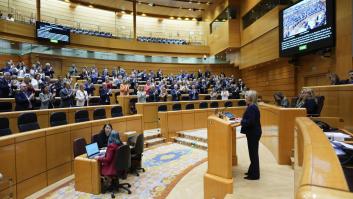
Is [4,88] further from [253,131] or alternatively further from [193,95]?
[193,95]

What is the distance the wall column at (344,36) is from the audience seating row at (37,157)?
7.29 metres

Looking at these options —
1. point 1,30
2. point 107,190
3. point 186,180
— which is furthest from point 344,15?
point 1,30

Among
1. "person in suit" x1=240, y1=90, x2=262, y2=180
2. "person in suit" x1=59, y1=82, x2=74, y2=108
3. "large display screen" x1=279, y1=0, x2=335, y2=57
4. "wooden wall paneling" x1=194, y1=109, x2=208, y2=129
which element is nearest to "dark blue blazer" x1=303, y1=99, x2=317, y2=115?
"person in suit" x1=240, y1=90, x2=262, y2=180

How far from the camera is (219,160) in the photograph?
12.3ft

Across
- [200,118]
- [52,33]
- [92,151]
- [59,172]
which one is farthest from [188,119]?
[52,33]

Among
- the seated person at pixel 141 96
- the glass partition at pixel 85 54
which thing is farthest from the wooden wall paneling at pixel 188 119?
the glass partition at pixel 85 54

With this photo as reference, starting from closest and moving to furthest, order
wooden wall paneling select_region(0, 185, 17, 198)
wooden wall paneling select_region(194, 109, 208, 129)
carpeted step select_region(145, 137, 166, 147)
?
wooden wall paneling select_region(0, 185, 17, 198) < carpeted step select_region(145, 137, 166, 147) < wooden wall paneling select_region(194, 109, 208, 129)

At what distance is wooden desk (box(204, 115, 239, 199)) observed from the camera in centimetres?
358

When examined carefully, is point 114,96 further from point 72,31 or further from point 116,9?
point 116,9

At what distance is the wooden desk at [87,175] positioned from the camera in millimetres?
4891

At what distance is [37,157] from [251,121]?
344cm

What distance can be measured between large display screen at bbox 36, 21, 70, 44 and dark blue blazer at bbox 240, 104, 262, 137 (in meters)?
12.9

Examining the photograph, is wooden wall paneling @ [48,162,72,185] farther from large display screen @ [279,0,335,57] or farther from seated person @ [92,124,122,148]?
large display screen @ [279,0,335,57]

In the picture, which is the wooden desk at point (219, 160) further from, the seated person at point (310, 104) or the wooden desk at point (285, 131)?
the seated person at point (310, 104)
